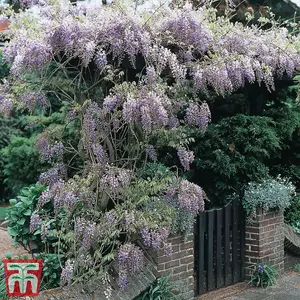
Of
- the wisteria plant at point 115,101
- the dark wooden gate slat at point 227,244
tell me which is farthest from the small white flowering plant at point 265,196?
the wisteria plant at point 115,101

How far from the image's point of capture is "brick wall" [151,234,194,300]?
5145 millimetres

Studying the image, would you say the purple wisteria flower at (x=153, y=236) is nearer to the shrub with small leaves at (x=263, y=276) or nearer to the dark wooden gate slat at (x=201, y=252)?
the dark wooden gate slat at (x=201, y=252)

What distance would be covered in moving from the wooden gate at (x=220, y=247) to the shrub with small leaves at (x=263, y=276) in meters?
0.18

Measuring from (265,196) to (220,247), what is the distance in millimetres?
887

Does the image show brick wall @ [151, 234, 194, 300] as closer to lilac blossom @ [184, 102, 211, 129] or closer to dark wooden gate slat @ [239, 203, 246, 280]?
dark wooden gate slat @ [239, 203, 246, 280]

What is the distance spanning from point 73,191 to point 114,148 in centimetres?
73

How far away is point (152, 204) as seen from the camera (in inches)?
195

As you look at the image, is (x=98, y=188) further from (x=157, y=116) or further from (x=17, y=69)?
(x=17, y=69)

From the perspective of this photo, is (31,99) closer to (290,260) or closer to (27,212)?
(27,212)

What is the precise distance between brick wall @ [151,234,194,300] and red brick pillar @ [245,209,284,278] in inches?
47.2

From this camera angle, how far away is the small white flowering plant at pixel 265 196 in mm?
6332

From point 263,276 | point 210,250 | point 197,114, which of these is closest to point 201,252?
point 210,250

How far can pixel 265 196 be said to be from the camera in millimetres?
6367

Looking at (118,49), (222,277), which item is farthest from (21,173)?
(118,49)
